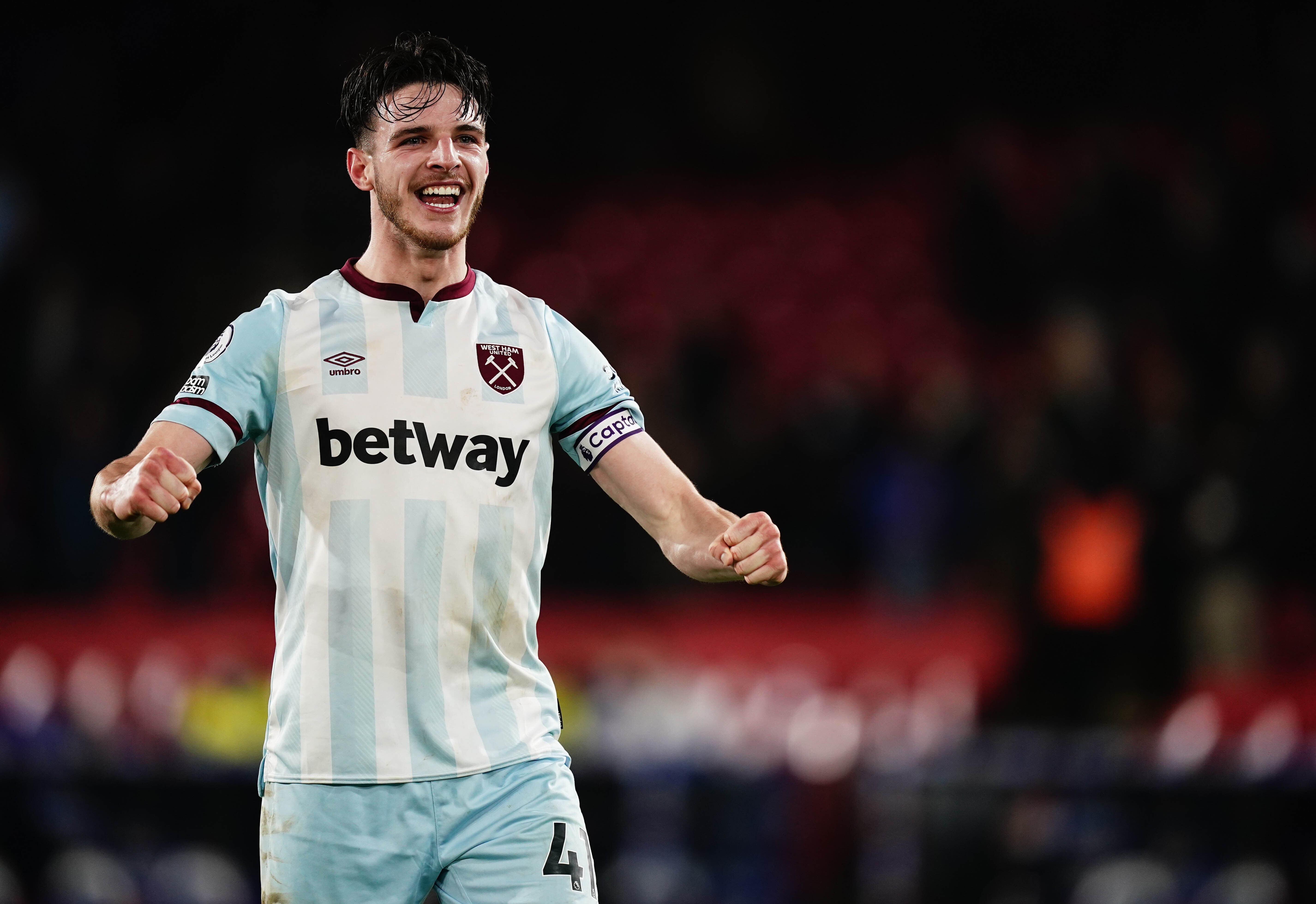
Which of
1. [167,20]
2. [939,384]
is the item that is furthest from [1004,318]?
[167,20]

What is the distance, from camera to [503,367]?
3.28 meters

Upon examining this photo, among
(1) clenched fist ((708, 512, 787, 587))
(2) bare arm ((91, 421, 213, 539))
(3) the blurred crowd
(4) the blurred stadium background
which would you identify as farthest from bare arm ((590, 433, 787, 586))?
(3) the blurred crowd

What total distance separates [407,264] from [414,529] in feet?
1.92

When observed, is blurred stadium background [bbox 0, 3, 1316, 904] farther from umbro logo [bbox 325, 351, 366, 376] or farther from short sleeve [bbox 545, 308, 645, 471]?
umbro logo [bbox 325, 351, 366, 376]

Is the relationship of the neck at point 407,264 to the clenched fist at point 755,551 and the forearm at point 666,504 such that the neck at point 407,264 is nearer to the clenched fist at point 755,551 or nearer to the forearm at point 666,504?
the forearm at point 666,504

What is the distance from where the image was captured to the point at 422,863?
3.04 m

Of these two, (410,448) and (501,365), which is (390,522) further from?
(501,365)

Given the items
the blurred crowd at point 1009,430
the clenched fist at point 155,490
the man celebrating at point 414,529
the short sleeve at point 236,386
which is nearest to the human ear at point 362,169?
the man celebrating at point 414,529

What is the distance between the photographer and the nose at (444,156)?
325 cm

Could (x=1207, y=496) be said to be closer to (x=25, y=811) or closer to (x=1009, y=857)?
(x=1009, y=857)

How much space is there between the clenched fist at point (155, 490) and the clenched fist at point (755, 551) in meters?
0.97

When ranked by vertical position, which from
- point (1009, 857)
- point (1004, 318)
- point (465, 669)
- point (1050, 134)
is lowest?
point (1009, 857)

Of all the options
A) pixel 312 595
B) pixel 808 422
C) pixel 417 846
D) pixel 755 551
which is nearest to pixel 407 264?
pixel 312 595

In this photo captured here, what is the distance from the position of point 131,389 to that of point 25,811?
130 inches
